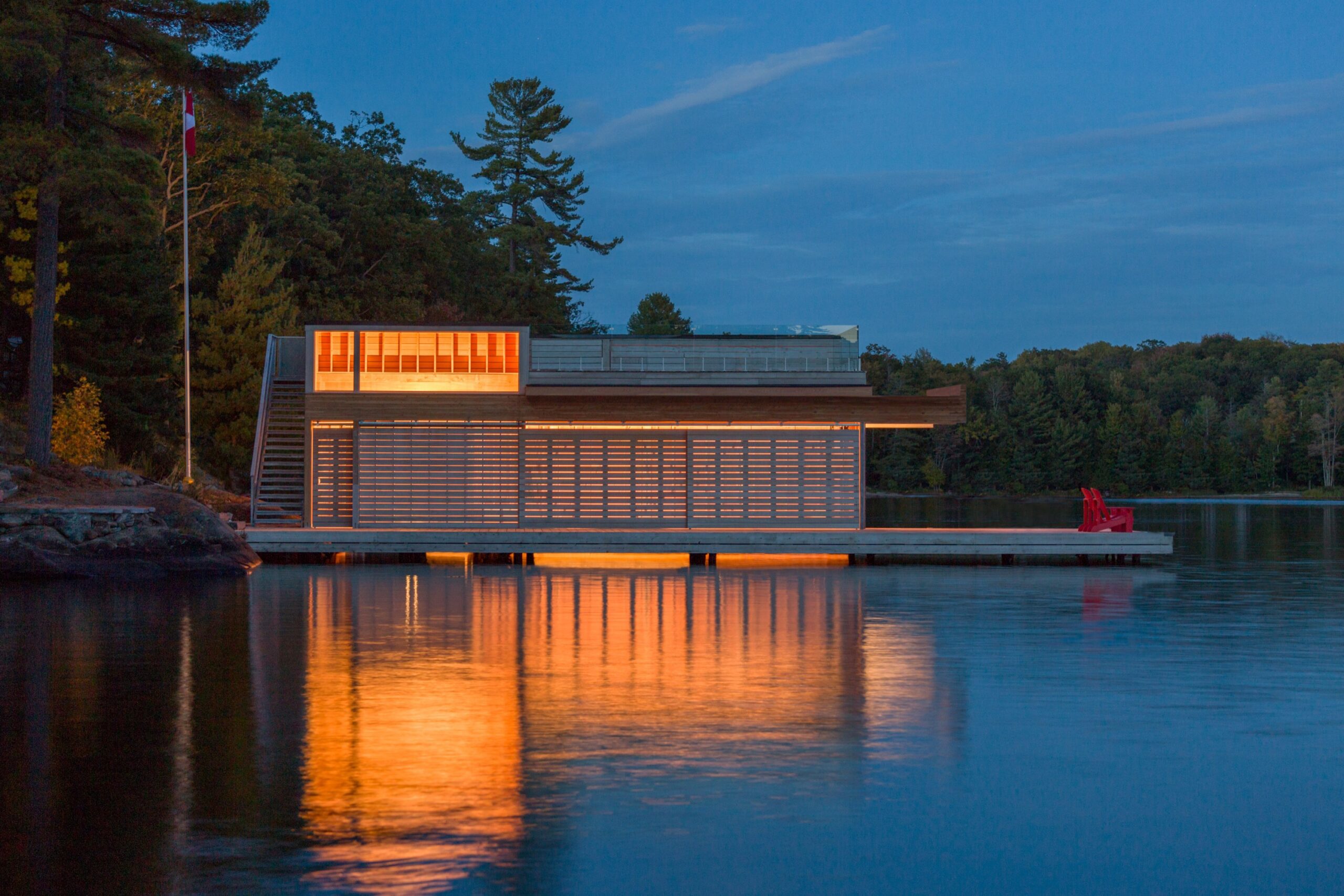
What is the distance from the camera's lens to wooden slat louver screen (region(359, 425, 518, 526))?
32312mm

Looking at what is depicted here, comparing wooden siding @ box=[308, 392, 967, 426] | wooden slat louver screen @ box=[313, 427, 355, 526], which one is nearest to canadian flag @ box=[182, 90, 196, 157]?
wooden siding @ box=[308, 392, 967, 426]

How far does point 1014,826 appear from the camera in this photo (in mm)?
7941

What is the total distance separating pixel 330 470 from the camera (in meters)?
32.6

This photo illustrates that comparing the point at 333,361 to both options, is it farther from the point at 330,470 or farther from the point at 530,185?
the point at 530,185

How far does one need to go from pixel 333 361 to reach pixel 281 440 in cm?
299

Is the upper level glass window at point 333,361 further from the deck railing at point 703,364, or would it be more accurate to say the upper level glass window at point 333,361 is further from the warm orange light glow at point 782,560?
the warm orange light glow at point 782,560

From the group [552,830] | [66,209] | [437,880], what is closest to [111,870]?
[437,880]

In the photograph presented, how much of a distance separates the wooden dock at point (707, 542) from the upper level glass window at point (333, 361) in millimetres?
4087

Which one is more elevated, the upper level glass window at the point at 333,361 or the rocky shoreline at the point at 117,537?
the upper level glass window at the point at 333,361

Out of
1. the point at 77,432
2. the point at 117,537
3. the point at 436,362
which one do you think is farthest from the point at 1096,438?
the point at 117,537

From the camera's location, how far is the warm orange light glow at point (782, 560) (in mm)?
30125

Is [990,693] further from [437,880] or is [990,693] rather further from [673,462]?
[673,462]

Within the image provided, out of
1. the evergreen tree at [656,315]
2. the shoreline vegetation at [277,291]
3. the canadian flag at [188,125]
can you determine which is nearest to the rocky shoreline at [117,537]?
the shoreline vegetation at [277,291]

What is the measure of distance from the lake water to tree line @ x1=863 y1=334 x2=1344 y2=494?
94.1 meters
